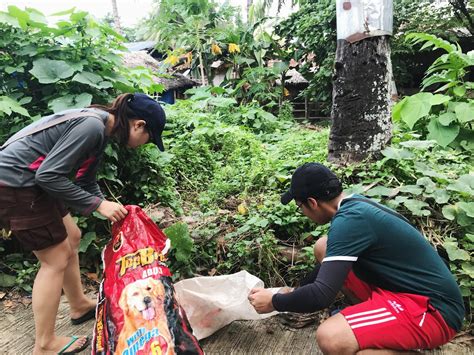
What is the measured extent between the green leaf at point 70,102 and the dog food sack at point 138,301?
127 cm

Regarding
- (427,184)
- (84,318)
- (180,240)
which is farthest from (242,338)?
(427,184)

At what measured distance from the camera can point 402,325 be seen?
60.9 inches

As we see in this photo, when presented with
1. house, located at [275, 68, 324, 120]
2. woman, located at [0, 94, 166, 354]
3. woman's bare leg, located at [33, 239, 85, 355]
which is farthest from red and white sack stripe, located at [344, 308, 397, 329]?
house, located at [275, 68, 324, 120]

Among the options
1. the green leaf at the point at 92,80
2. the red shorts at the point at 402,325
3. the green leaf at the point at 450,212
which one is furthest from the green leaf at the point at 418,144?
the green leaf at the point at 92,80

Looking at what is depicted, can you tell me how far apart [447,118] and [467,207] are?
1.81m

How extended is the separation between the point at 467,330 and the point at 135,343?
5.97 feet

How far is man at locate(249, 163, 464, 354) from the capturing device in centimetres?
152

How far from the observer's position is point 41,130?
184 cm

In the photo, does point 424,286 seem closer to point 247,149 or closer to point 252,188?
point 252,188

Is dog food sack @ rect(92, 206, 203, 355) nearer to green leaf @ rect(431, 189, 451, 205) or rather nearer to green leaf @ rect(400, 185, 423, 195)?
green leaf @ rect(400, 185, 423, 195)

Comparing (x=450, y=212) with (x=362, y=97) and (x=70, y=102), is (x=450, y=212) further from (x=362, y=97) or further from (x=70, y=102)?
(x=70, y=102)

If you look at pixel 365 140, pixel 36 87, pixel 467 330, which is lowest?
pixel 467 330

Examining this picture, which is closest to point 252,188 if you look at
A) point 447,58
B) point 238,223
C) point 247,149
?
point 238,223

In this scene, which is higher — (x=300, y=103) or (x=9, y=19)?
(x=9, y=19)
